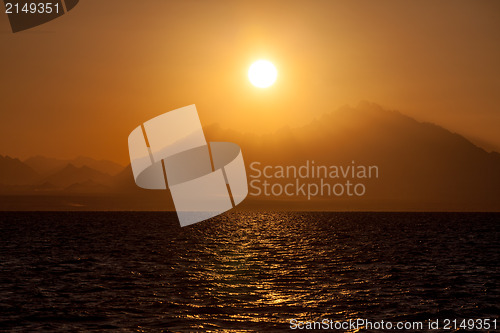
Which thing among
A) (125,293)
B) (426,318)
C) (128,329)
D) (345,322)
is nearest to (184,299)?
(125,293)

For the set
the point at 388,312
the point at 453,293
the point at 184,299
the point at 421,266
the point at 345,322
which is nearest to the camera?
the point at 345,322

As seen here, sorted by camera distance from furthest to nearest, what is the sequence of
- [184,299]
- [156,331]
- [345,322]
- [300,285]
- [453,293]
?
[300,285] < [453,293] < [184,299] < [345,322] < [156,331]

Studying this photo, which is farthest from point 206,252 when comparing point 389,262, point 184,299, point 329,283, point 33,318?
point 33,318

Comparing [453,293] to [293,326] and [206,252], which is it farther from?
[206,252]

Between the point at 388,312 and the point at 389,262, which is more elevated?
the point at 389,262

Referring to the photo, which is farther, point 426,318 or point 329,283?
point 329,283

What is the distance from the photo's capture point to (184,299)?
3316 cm

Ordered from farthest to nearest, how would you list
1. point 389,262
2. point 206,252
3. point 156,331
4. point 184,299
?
point 206,252
point 389,262
point 184,299
point 156,331

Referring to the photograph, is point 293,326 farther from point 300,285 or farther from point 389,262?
point 389,262

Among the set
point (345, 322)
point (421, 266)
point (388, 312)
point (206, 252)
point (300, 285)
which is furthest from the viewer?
point (206, 252)

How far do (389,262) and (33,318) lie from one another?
3565cm

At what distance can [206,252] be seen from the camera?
6619cm

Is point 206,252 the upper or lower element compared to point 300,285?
upper

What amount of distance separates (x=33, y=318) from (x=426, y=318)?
1988 cm
